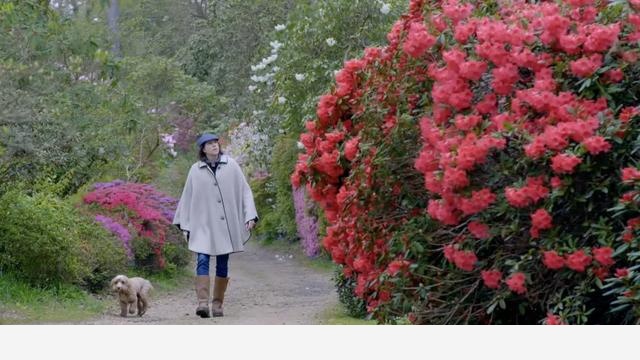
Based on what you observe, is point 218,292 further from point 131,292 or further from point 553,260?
point 553,260

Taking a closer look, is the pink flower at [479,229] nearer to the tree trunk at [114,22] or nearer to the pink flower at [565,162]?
the pink flower at [565,162]

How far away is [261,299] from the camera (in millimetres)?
13055

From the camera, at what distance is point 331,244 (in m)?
8.27

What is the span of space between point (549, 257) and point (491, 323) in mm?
868

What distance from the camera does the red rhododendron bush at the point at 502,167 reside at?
6.00 meters

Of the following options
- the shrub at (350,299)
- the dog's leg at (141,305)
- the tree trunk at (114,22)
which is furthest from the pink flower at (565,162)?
the tree trunk at (114,22)

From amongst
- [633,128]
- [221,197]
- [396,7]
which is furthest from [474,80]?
[396,7]

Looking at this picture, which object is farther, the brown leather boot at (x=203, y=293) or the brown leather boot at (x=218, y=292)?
the brown leather boot at (x=218, y=292)

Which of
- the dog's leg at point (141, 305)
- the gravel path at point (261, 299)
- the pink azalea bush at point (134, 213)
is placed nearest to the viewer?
the gravel path at point (261, 299)

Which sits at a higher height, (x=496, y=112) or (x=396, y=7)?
(x=396, y=7)

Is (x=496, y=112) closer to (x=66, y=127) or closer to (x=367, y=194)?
(x=367, y=194)

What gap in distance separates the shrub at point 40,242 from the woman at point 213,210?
5.07ft

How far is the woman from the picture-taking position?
32.3 ft

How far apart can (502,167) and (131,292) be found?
190 inches
